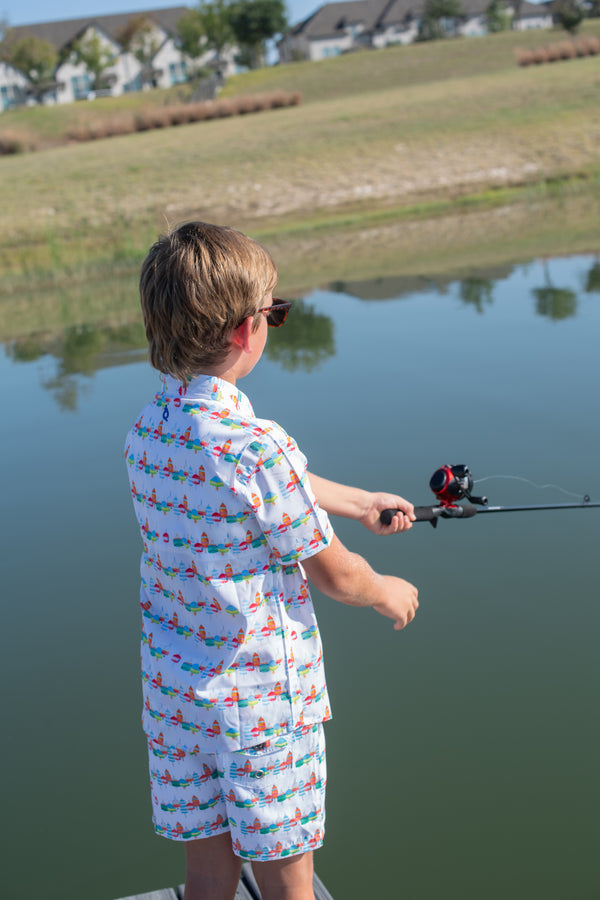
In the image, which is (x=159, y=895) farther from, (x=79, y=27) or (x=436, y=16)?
(x=79, y=27)

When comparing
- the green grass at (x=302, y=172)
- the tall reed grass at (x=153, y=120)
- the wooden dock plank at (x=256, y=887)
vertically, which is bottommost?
the wooden dock plank at (x=256, y=887)

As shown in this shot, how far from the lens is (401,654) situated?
3449mm

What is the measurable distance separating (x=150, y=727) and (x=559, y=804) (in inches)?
56.6

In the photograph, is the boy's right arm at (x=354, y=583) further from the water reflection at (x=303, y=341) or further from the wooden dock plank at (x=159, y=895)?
the water reflection at (x=303, y=341)

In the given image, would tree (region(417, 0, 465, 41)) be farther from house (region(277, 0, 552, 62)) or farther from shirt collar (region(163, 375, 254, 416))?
shirt collar (region(163, 375, 254, 416))

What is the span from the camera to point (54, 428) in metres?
6.91

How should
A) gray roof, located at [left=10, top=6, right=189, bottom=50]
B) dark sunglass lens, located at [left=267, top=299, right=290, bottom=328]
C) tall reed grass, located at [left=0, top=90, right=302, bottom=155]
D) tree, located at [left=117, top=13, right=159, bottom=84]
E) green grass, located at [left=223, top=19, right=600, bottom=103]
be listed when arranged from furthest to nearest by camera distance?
1. gray roof, located at [left=10, top=6, right=189, bottom=50]
2. tree, located at [left=117, top=13, right=159, bottom=84]
3. green grass, located at [left=223, top=19, right=600, bottom=103]
4. tall reed grass, located at [left=0, top=90, right=302, bottom=155]
5. dark sunglass lens, located at [left=267, top=299, right=290, bottom=328]

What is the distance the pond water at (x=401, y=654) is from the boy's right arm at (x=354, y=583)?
3.50 feet

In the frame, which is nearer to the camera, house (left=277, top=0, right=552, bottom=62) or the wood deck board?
the wood deck board

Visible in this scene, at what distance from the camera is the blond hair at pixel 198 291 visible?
1.52m

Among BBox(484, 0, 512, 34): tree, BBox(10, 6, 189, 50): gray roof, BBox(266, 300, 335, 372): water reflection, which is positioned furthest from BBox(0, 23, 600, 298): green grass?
BBox(10, 6, 189, 50): gray roof

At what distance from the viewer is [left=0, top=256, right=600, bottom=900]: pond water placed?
260 centimetres

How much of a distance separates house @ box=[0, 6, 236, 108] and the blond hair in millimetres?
66163

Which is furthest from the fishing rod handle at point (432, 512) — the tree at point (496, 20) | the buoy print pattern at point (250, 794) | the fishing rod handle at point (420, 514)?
the tree at point (496, 20)
